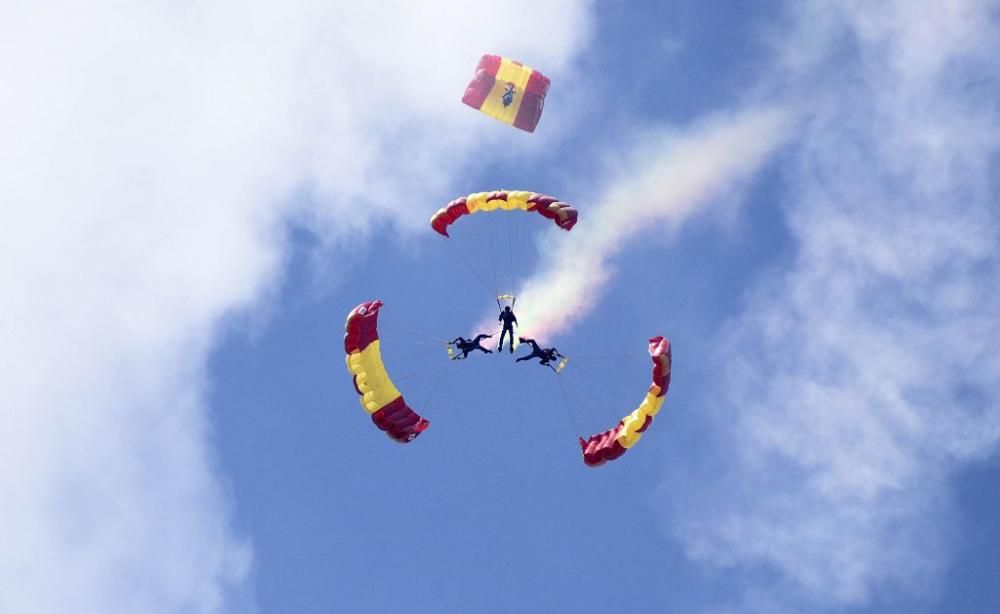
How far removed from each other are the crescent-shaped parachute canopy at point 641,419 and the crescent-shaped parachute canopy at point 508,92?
32.1ft

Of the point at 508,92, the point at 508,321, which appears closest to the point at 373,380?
the point at 508,321

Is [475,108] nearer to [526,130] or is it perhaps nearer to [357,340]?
[526,130]

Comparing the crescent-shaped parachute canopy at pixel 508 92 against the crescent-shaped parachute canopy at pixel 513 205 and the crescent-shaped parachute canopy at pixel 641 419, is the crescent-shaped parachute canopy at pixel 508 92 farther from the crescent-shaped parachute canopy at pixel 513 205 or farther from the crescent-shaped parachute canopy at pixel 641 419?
the crescent-shaped parachute canopy at pixel 641 419

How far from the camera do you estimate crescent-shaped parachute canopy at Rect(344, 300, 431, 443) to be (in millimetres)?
45656

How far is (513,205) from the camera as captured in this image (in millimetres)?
45281

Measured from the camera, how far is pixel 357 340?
45.7 m

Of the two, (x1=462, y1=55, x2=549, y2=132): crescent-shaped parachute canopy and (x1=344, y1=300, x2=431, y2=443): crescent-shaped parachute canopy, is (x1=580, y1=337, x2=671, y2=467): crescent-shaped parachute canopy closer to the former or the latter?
(x1=344, y1=300, x2=431, y2=443): crescent-shaped parachute canopy

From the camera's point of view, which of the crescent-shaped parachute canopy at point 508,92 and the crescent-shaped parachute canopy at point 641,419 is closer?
the crescent-shaped parachute canopy at point 641,419

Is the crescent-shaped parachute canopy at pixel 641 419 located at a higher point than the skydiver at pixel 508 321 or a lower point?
lower

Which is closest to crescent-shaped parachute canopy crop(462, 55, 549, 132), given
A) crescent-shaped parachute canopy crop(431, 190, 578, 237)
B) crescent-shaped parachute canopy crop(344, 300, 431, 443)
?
crescent-shaped parachute canopy crop(431, 190, 578, 237)

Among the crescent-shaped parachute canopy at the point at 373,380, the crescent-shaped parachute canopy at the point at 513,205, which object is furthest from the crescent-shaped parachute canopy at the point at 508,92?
the crescent-shaped parachute canopy at the point at 373,380

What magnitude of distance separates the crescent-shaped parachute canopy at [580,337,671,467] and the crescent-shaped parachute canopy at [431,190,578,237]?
4.23 metres

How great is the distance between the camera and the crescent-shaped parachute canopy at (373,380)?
45.7m

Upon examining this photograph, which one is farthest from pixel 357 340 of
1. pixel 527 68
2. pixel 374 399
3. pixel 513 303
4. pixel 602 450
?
pixel 527 68
